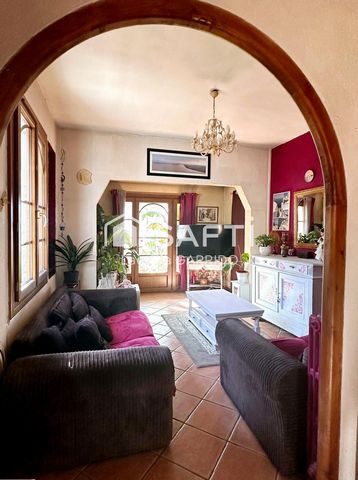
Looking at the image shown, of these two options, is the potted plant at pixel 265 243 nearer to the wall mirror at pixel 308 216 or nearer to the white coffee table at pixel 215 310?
the wall mirror at pixel 308 216

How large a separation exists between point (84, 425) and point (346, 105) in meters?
1.96

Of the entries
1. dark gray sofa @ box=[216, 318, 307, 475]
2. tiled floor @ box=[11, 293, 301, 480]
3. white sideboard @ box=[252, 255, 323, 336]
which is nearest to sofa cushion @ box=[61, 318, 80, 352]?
tiled floor @ box=[11, 293, 301, 480]

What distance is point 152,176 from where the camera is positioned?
420 cm

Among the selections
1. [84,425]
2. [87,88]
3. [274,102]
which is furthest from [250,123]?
[84,425]

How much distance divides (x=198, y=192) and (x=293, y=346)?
4.58 meters

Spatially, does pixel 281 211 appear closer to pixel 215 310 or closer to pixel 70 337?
pixel 215 310

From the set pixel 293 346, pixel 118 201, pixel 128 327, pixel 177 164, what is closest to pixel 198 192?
pixel 118 201

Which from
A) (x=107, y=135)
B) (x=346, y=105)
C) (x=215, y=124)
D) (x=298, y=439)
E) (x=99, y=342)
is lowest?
(x=298, y=439)

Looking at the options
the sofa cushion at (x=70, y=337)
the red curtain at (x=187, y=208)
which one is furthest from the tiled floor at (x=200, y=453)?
the red curtain at (x=187, y=208)

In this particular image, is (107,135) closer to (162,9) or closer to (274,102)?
(274,102)

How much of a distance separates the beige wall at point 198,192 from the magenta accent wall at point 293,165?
1.52 metres

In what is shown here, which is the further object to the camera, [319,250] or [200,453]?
[319,250]

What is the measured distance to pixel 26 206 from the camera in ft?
7.89

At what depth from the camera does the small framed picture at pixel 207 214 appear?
6137 mm
